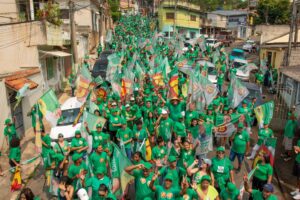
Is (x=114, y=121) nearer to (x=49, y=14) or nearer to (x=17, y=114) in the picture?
(x=17, y=114)

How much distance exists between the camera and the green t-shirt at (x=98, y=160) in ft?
24.5

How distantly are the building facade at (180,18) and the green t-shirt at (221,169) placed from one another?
4569 cm

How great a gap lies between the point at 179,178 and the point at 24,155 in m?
7.04

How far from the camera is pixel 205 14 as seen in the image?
6556cm

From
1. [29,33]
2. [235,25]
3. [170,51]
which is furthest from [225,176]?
[235,25]

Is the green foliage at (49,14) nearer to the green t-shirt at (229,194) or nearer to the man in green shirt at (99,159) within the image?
the man in green shirt at (99,159)

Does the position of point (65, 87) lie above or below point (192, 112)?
below

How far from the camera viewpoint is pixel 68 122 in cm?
1177

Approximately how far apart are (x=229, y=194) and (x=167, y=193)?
1170mm

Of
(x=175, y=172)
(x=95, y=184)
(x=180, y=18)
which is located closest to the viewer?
(x=95, y=184)

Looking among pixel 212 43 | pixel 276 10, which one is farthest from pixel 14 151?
pixel 276 10

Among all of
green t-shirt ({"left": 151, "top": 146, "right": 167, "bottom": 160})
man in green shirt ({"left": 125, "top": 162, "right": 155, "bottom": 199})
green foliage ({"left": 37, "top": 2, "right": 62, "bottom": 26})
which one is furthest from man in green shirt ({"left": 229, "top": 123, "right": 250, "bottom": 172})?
Answer: green foliage ({"left": 37, "top": 2, "right": 62, "bottom": 26})

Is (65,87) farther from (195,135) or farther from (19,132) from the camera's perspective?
(195,135)

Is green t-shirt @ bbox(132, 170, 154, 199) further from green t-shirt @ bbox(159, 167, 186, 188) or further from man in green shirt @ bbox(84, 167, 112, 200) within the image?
man in green shirt @ bbox(84, 167, 112, 200)
